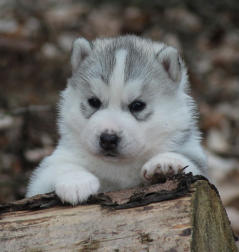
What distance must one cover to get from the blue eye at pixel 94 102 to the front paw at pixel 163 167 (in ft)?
2.38

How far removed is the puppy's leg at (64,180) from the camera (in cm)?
364

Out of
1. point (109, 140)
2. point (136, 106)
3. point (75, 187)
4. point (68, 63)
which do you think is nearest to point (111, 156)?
point (109, 140)

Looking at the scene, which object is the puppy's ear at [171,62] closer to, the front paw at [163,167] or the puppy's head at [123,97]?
the puppy's head at [123,97]

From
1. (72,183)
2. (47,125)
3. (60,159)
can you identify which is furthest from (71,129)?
(47,125)

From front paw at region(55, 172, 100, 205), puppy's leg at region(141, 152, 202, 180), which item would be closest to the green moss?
puppy's leg at region(141, 152, 202, 180)

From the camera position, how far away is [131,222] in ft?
10.9

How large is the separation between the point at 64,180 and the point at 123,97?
2.83 feet

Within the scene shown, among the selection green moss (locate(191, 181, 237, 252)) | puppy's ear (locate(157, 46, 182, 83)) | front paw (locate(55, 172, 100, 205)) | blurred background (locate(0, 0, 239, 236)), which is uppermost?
blurred background (locate(0, 0, 239, 236))

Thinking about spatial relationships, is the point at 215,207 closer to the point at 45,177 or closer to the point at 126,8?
the point at 45,177

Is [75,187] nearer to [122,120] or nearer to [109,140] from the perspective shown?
[109,140]

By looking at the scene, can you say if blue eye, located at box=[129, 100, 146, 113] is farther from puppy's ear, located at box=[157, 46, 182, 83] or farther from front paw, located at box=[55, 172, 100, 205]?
front paw, located at box=[55, 172, 100, 205]

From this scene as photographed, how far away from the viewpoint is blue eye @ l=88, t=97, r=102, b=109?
4.38 metres

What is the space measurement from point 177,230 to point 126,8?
7.89 meters

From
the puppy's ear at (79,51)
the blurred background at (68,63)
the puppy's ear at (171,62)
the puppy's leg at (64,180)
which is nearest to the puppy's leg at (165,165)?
the puppy's leg at (64,180)
